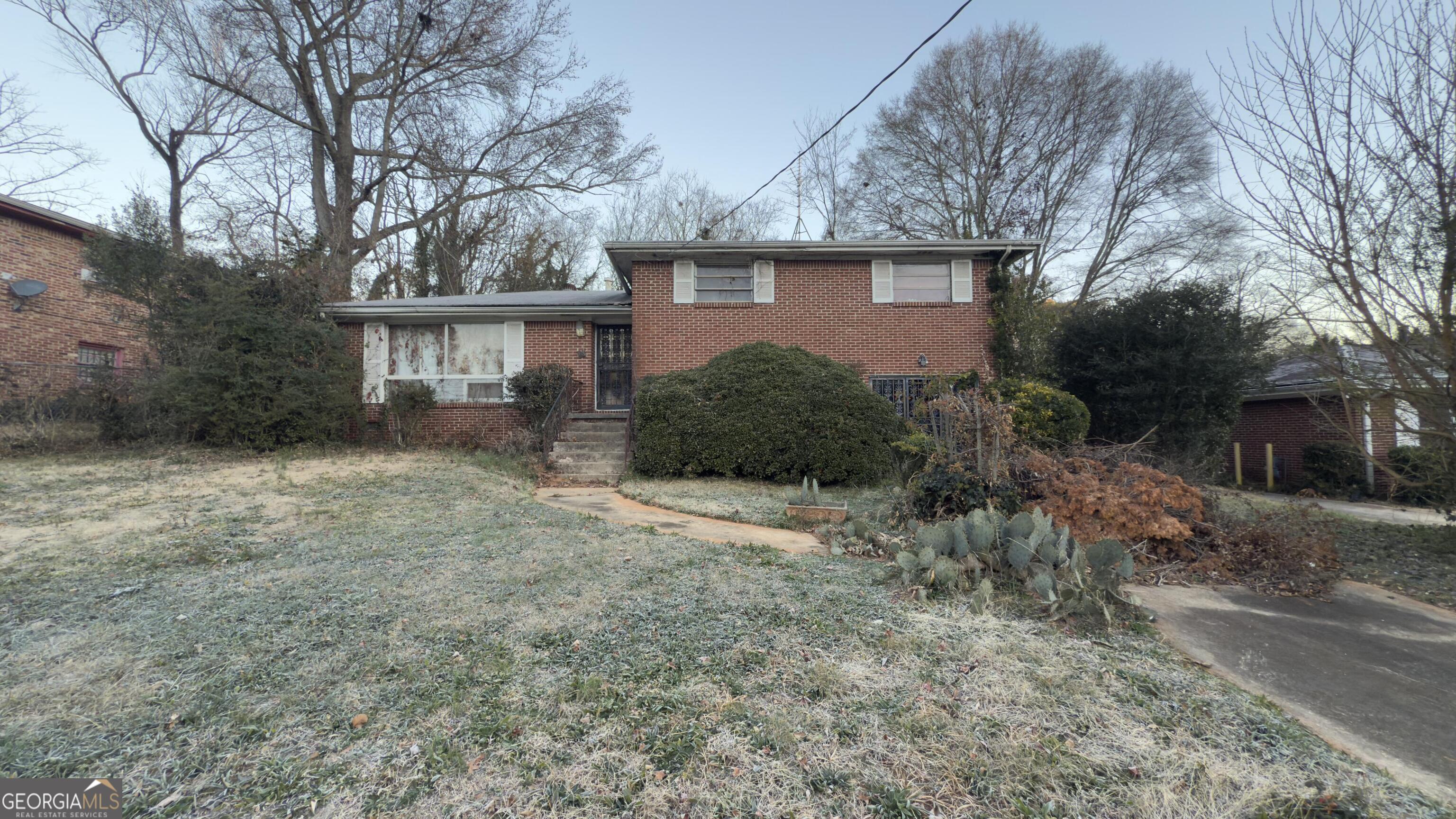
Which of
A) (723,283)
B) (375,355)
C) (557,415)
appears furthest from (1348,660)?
(375,355)

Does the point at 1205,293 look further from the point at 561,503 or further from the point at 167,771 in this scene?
the point at 167,771

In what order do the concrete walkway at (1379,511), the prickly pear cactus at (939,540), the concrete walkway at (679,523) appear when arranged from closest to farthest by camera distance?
the prickly pear cactus at (939,540) < the concrete walkway at (679,523) < the concrete walkway at (1379,511)

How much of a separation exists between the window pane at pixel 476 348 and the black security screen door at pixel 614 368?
2.15 m

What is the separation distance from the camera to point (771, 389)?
31.2ft

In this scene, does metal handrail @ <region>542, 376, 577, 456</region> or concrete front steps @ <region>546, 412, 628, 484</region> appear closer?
concrete front steps @ <region>546, 412, 628, 484</region>

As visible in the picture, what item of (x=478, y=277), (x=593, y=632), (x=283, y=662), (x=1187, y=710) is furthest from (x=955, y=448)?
(x=478, y=277)

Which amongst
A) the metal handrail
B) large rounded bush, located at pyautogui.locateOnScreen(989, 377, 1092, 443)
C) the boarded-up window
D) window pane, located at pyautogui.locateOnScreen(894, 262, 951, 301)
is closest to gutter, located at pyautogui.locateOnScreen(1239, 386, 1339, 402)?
large rounded bush, located at pyautogui.locateOnScreen(989, 377, 1092, 443)

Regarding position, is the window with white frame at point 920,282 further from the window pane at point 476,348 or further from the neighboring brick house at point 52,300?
the neighboring brick house at point 52,300

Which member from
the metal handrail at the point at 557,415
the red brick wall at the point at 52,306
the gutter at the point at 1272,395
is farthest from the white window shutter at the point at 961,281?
the red brick wall at the point at 52,306

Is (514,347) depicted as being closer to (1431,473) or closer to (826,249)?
(826,249)

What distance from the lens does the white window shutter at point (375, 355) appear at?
13172mm

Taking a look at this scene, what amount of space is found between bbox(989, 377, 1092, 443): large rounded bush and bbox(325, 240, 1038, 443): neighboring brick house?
2.04m

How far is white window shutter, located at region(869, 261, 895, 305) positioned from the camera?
1262 centimetres

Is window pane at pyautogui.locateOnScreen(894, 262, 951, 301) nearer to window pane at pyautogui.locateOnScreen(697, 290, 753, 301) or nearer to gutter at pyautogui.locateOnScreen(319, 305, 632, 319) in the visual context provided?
window pane at pyautogui.locateOnScreen(697, 290, 753, 301)
